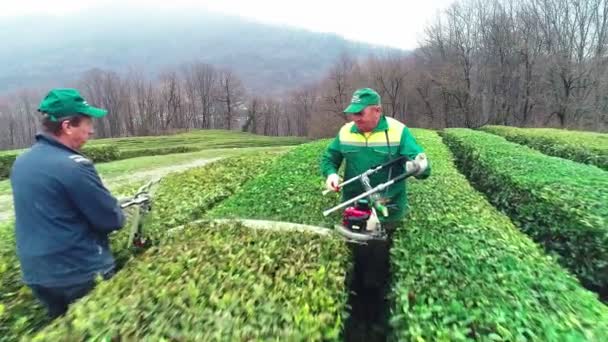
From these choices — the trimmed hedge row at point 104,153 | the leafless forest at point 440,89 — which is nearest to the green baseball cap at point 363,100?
the trimmed hedge row at point 104,153

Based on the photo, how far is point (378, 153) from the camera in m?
4.44

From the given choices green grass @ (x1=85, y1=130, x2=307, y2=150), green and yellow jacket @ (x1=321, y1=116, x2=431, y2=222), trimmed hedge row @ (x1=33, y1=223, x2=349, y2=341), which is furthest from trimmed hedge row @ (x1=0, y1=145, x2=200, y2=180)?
trimmed hedge row @ (x1=33, y1=223, x2=349, y2=341)

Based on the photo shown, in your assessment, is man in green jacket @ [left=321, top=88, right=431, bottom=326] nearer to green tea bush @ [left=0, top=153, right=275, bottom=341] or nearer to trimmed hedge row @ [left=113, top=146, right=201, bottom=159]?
green tea bush @ [left=0, top=153, right=275, bottom=341]

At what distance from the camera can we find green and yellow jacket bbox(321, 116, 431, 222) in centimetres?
438

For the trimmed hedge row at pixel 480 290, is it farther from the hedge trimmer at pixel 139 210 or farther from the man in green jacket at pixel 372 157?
the hedge trimmer at pixel 139 210

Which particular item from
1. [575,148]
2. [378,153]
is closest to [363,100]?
[378,153]

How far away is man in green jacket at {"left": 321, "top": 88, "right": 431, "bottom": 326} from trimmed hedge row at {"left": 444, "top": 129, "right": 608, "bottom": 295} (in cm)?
266

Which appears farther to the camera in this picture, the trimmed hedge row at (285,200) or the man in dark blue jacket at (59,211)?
the trimmed hedge row at (285,200)

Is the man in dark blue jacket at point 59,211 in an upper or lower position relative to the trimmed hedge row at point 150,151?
upper

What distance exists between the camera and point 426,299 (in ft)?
9.59

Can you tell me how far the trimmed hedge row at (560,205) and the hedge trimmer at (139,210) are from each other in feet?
17.2

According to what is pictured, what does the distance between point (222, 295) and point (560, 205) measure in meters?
5.33

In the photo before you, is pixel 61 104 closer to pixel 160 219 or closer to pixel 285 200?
pixel 160 219

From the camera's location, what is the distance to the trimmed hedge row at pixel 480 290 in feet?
8.23
